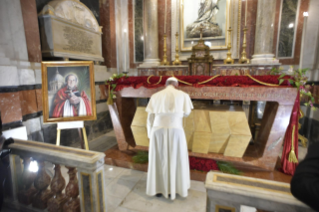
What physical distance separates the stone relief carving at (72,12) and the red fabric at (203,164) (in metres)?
4.57

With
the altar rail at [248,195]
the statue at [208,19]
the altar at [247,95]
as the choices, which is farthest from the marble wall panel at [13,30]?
the statue at [208,19]

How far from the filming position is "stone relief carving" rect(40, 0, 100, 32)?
4216 millimetres

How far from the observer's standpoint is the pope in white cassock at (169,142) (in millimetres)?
2545

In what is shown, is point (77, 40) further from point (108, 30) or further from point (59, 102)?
point (59, 102)

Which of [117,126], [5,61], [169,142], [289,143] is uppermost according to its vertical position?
[5,61]

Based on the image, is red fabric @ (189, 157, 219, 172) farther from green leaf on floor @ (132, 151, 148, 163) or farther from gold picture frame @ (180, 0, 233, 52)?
gold picture frame @ (180, 0, 233, 52)

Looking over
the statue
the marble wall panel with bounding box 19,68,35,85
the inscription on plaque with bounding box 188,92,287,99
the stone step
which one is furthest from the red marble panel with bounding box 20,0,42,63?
the statue

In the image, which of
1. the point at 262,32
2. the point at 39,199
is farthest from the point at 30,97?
the point at 262,32

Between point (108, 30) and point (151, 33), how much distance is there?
1.58 meters

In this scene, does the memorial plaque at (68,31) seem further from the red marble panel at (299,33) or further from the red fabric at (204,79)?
the red marble panel at (299,33)

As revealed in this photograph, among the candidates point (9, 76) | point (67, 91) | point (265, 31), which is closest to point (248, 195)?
point (67, 91)

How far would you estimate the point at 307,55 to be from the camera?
5078 mm

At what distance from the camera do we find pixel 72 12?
4766mm

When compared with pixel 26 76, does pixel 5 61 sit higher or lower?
higher
